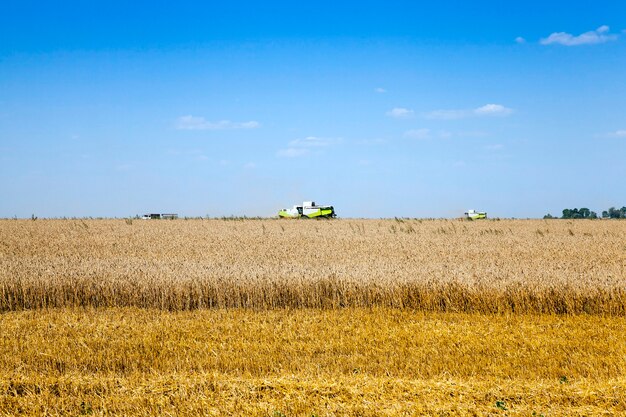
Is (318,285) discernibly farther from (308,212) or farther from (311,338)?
(308,212)

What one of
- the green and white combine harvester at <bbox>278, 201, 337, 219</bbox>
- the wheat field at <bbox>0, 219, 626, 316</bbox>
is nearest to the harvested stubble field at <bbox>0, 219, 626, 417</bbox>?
the wheat field at <bbox>0, 219, 626, 316</bbox>

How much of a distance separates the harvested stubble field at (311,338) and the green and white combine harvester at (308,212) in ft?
112

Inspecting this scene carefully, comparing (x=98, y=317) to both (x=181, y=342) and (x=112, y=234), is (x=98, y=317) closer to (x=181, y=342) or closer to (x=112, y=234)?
(x=181, y=342)

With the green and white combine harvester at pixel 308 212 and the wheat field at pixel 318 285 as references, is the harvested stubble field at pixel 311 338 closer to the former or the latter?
the wheat field at pixel 318 285

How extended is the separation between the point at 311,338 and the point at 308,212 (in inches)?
1672

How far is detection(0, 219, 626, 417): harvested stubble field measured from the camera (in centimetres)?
664

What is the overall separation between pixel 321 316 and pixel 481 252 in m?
10.1

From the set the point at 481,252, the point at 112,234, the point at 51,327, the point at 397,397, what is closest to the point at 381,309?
the point at 397,397

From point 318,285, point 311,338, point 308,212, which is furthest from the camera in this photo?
point 308,212

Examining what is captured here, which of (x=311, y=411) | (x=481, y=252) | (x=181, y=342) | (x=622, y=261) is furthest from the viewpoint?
(x=481, y=252)

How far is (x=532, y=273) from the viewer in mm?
12992

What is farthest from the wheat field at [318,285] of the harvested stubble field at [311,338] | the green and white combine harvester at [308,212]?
the green and white combine harvester at [308,212]

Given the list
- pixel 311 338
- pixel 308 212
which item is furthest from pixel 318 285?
pixel 308 212

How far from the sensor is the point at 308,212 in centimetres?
5209
